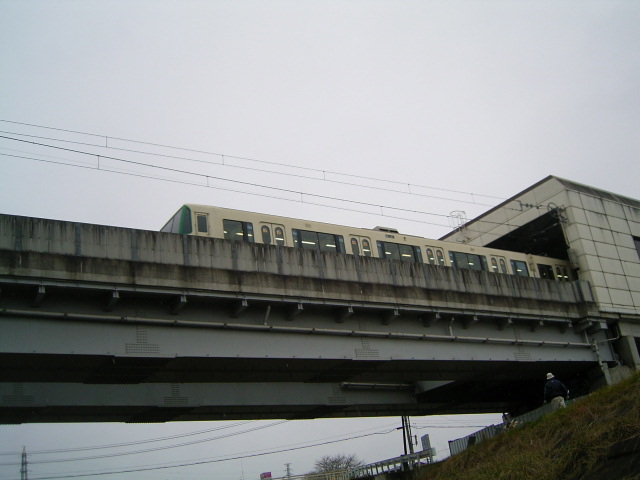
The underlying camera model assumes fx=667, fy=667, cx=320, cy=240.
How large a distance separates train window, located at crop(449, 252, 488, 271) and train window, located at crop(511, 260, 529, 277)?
6.47 feet

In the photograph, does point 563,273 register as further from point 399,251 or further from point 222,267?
point 222,267

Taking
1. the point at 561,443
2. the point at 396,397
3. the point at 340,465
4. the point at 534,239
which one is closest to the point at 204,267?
the point at 561,443

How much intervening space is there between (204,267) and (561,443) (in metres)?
11.4

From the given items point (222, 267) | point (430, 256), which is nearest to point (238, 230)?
point (222, 267)

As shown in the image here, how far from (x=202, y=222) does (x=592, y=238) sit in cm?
2267

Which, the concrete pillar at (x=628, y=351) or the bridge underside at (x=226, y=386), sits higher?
the concrete pillar at (x=628, y=351)

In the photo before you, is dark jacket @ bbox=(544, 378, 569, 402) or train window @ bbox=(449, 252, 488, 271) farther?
train window @ bbox=(449, 252, 488, 271)

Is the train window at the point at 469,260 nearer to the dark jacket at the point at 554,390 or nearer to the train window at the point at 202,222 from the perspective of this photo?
the dark jacket at the point at 554,390

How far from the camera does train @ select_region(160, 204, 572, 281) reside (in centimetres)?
2609

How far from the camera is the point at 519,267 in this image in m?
37.7

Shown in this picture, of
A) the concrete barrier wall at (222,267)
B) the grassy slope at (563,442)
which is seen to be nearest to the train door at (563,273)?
the concrete barrier wall at (222,267)

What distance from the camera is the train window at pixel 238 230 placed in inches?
1038

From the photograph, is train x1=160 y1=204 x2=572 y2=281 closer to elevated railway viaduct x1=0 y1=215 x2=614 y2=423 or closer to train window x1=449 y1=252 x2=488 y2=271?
train window x1=449 y1=252 x2=488 y2=271

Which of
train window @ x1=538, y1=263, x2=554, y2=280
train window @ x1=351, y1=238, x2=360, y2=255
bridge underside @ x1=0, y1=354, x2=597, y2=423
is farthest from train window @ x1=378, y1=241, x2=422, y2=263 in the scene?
train window @ x1=538, y1=263, x2=554, y2=280
